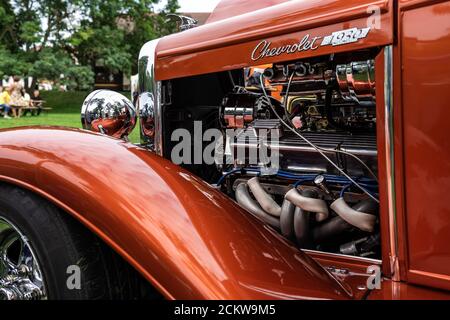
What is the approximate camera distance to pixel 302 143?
236cm

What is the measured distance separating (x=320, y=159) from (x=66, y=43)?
79.8ft

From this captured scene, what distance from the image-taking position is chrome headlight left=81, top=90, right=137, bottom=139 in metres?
2.91

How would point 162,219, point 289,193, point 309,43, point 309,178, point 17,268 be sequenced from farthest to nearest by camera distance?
point 309,178 → point 289,193 → point 309,43 → point 17,268 → point 162,219

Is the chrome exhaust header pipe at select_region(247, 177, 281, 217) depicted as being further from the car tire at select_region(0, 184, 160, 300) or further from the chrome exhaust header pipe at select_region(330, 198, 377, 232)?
the car tire at select_region(0, 184, 160, 300)

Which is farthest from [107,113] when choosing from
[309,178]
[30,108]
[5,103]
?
[30,108]

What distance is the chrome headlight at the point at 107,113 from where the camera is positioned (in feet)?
9.56

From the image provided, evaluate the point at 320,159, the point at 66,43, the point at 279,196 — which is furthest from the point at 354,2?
the point at 66,43

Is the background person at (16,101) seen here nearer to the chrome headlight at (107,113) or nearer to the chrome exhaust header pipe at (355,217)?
the chrome headlight at (107,113)

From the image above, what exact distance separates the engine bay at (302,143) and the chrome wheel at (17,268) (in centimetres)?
101

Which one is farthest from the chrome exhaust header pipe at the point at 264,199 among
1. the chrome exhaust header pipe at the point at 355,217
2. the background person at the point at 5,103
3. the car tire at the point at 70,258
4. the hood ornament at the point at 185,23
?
the background person at the point at 5,103

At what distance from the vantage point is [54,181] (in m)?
1.70

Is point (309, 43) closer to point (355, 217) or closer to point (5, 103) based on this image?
point (355, 217)

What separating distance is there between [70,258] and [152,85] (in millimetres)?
1370
